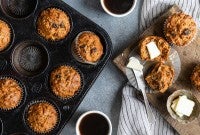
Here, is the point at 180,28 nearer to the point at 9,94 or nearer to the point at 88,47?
the point at 88,47

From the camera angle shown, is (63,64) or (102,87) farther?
(102,87)

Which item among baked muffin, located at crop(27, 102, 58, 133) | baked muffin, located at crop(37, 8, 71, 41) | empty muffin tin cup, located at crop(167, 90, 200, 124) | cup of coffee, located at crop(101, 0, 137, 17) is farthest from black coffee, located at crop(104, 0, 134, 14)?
baked muffin, located at crop(27, 102, 58, 133)

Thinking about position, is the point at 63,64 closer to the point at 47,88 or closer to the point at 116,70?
the point at 47,88

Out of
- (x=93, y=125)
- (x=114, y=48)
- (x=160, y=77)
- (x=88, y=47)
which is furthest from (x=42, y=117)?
(x=160, y=77)

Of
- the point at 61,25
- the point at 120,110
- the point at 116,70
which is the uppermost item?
the point at 61,25

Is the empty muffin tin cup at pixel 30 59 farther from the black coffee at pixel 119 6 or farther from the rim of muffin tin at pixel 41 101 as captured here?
the black coffee at pixel 119 6

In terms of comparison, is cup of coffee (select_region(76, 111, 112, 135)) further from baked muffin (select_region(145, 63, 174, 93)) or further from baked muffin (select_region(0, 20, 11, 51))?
baked muffin (select_region(0, 20, 11, 51))

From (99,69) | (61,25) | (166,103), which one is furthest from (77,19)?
(166,103)
